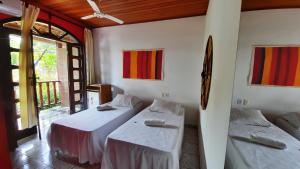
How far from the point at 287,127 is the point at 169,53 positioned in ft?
9.93

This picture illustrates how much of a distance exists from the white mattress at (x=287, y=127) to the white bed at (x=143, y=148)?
50.2 inches

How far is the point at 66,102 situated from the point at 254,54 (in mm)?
5740

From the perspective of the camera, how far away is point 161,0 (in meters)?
2.53

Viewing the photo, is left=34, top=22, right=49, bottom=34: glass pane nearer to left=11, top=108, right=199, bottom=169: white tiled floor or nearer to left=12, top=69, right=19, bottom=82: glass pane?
left=12, top=69, right=19, bottom=82: glass pane

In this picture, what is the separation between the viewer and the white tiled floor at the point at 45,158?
2.08 metres

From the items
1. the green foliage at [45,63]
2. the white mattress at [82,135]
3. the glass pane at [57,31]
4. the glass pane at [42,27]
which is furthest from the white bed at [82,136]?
the green foliage at [45,63]

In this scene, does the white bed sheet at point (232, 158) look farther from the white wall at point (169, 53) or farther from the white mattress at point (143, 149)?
the white wall at point (169, 53)

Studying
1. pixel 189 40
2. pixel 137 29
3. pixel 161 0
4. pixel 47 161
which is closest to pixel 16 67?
pixel 47 161

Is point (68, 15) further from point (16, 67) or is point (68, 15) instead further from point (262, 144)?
point (262, 144)

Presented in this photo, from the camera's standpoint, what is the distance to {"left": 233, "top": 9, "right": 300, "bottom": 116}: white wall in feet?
1.64

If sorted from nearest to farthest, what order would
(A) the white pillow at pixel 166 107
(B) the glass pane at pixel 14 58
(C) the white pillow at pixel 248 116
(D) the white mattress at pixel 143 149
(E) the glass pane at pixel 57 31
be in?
(C) the white pillow at pixel 248 116 < (D) the white mattress at pixel 143 149 < (B) the glass pane at pixel 14 58 < (A) the white pillow at pixel 166 107 < (E) the glass pane at pixel 57 31

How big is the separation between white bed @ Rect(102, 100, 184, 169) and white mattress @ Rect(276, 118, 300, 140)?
1276mm

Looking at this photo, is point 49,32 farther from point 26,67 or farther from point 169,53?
point 169,53

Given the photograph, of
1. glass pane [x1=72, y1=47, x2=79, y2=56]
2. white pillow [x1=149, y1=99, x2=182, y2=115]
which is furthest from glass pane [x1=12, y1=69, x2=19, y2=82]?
white pillow [x1=149, y1=99, x2=182, y2=115]
